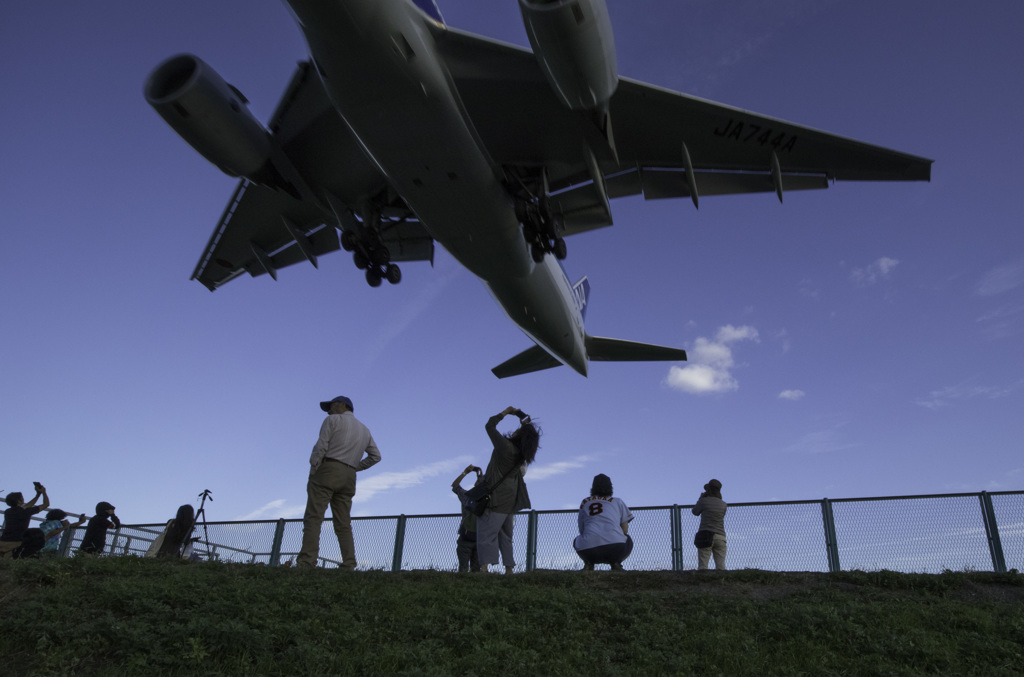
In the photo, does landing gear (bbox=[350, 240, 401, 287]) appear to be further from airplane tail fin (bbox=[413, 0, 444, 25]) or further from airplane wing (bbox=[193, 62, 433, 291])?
airplane tail fin (bbox=[413, 0, 444, 25])

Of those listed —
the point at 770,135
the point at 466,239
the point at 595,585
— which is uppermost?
the point at 770,135

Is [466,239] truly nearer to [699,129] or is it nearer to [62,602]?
[699,129]

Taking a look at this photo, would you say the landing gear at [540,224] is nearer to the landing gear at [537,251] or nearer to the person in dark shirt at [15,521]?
the landing gear at [537,251]

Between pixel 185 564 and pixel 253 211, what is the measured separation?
10470mm

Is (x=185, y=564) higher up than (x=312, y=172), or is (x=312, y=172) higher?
(x=312, y=172)

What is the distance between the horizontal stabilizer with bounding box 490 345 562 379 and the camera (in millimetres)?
19859

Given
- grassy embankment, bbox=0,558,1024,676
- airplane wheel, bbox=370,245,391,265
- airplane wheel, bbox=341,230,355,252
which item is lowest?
grassy embankment, bbox=0,558,1024,676

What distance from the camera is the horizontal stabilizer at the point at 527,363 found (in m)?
19.9

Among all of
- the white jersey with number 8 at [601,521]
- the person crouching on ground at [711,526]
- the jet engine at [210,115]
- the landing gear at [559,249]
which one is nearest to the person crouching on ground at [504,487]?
the white jersey with number 8 at [601,521]

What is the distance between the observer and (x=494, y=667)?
4793 mm

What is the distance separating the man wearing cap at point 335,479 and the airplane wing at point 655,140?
6.43 metres

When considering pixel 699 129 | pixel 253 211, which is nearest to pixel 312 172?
pixel 253 211

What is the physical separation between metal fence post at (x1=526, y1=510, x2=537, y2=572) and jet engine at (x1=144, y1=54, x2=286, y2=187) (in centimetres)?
850

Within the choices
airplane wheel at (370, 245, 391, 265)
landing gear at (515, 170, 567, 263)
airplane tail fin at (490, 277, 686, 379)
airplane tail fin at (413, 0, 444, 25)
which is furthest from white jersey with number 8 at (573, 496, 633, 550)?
airplane tail fin at (490, 277, 686, 379)
